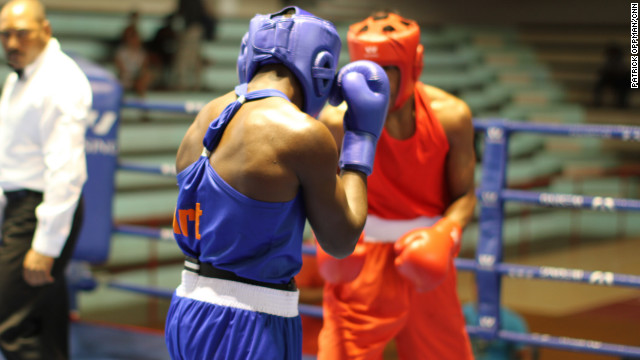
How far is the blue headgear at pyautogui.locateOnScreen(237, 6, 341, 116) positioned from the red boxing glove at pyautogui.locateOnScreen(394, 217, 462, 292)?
0.65 metres

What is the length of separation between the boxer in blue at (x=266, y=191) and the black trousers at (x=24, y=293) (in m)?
1.13

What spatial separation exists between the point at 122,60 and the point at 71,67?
509cm

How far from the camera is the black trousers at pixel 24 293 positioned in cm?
280

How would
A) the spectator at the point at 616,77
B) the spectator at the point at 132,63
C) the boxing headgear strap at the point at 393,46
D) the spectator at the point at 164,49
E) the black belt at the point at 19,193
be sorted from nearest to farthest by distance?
the boxing headgear strap at the point at 393,46
the black belt at the point at 19,193
the spectator at the point at 132,63
the spectator at the point at 164,49
the spectator at the point at 616,77

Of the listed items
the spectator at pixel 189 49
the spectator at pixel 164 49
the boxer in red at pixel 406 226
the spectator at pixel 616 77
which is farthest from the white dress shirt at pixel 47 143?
the spectator at pixel 616 77

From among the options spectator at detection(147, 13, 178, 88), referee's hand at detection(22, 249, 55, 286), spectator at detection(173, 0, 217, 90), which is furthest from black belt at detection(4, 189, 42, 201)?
spectator at detection(173, 0, 217, 90)

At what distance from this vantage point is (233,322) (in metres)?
1.81

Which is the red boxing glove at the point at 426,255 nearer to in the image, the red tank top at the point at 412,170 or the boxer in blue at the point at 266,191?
the red tank top at the point at 412,170

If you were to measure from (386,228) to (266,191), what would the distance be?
886mm

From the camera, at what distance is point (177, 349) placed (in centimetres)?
189

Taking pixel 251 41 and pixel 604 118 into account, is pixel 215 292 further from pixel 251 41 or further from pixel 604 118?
pixel 604 118

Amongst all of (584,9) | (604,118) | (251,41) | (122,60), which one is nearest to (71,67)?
(251,41)

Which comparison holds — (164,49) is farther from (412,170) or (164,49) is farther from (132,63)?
(412,170)

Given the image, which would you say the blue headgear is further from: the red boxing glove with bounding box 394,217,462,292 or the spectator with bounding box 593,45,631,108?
the spectator with bounding box 593,45,631,108
